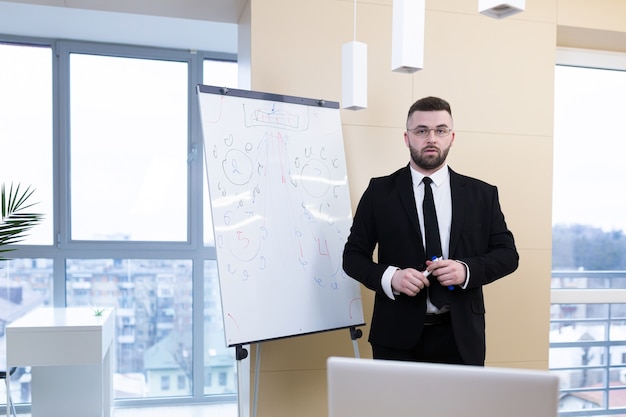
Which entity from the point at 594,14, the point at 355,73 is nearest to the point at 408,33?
the point at 355,73

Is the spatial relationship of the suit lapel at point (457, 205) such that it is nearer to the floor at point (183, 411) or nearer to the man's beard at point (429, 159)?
the man's beard at point (429, 159)

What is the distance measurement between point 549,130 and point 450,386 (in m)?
2.71

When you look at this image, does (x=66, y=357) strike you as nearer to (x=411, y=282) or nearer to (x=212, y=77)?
(x=411, y=282)

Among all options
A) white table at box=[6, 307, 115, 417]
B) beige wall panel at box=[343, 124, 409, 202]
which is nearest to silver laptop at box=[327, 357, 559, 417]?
beige wall panel at box=[343, 124, 409, 202]

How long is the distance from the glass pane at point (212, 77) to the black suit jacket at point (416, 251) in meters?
2.30

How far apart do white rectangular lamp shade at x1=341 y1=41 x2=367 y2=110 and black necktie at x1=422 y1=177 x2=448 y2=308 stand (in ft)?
1.53

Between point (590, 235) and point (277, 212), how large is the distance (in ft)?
7.87

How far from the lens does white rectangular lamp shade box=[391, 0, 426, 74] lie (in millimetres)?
1905

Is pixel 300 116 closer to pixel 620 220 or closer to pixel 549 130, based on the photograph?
pixel 549 130

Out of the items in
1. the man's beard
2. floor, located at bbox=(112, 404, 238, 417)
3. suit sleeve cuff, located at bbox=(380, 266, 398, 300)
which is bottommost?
floor, located at bbox=(112, 404, 238, 417)

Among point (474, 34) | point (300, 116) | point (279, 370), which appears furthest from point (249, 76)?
point (279, 370)

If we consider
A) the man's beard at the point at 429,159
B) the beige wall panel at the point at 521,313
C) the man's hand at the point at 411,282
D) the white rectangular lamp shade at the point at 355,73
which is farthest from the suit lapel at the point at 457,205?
the beige wall panel at the point at 521,313

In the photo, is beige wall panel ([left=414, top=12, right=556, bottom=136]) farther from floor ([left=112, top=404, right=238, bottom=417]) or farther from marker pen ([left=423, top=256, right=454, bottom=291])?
floor ([left=112, top=404, right=238, bottom=417])

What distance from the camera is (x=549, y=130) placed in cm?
328
